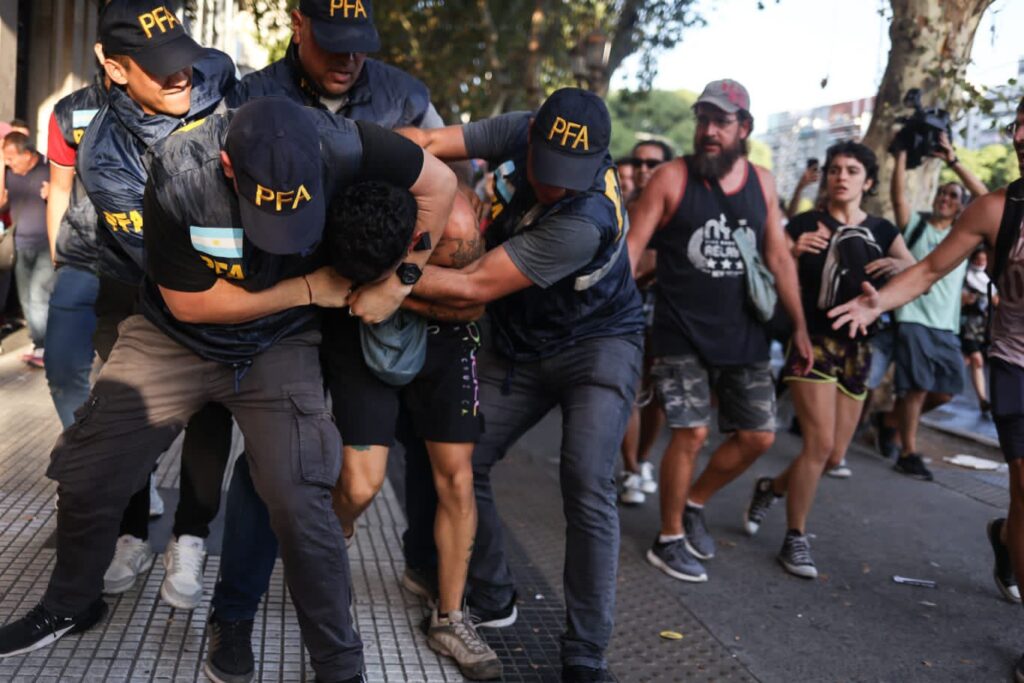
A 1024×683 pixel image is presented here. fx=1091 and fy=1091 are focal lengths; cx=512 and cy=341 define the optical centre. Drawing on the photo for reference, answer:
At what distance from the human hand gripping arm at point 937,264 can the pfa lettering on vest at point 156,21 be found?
2838 mm

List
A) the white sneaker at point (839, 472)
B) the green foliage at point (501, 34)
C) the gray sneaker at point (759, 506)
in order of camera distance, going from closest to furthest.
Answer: the gray sneaker at point (759, 506) → the white sneaker at point (839, 472) → the green foliage at point (501, 34)

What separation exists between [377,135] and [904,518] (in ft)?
15.2

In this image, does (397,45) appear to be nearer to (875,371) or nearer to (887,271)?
(875,371)

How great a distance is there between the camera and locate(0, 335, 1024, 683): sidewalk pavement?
3.56 m

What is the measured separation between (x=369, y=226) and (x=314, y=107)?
679mm

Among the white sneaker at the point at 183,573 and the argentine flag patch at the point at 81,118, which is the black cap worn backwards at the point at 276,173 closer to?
the argentine flag patch at the point at 81,118

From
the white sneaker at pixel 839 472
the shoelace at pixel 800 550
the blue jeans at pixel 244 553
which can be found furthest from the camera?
the white sneaker at pixel 839 472

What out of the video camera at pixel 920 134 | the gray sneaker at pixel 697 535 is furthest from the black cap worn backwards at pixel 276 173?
the video camera at pixel 920 134

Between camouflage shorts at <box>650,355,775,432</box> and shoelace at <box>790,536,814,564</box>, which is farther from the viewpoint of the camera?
shoelace at <box>790,536,814,564</box>

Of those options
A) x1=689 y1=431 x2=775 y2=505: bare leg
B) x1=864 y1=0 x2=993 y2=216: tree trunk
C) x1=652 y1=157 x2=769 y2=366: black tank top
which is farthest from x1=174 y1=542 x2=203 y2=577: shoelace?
x1=864 y1=0 x2=993 y2=216: tree trunk

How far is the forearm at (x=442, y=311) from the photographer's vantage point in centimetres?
340

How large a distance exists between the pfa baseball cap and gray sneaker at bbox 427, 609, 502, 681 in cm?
256

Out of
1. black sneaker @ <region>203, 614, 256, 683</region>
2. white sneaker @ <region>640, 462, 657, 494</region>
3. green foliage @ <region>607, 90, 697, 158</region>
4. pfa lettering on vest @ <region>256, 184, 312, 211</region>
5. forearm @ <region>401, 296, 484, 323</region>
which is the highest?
green foliage @ <region>607, 90, 697, 158</region>

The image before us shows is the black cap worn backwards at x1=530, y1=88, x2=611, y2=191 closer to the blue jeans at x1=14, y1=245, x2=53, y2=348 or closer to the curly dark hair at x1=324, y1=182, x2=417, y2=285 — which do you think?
the curly dark hair at x1=324, y1=182, x2=417, y2=285
